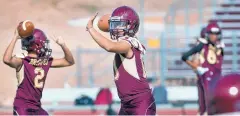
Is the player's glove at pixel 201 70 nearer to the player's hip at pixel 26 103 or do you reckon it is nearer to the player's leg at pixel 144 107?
the player's hip at pixel 26 103

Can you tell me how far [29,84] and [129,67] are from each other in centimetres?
154

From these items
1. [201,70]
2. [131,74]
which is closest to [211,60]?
[201,70]

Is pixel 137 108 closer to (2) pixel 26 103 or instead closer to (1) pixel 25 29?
(2) pixel 26 103

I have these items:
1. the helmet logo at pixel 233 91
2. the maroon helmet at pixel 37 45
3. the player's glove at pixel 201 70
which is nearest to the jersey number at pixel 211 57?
the player's glove at pixel 201 70

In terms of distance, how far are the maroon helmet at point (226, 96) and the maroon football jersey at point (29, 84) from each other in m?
3.37

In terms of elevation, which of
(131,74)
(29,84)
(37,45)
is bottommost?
(29,84)

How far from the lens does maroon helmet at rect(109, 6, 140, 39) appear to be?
7.10 m

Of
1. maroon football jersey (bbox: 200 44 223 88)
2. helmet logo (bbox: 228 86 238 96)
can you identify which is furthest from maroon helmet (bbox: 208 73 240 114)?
maroon football jersey (bbox: 200 44 223 88)

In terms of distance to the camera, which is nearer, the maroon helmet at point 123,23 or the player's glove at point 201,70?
the maroon helmet at point 123,23

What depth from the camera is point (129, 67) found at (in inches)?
275

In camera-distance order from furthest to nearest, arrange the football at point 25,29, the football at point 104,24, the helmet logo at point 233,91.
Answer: the football at point 25,29
the football at point 104,24
the helmet logo at point 233,91

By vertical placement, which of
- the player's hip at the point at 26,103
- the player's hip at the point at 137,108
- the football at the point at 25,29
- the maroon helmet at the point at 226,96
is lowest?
the player's hip at the point at 26,103

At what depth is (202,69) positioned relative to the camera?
1174cm

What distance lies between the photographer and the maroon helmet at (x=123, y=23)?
23.3 feet
